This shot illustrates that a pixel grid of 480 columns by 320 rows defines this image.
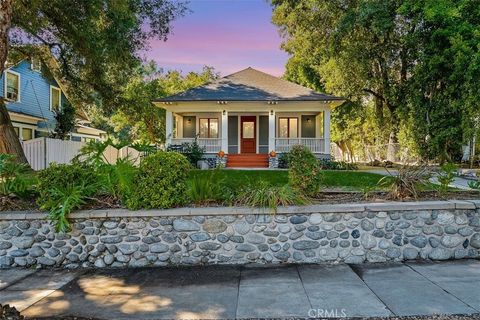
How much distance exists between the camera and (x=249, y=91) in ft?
59.3

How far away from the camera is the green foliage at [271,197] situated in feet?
17.2

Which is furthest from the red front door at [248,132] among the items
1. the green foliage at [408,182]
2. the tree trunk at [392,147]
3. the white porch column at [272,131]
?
the green foliage at [408,182]

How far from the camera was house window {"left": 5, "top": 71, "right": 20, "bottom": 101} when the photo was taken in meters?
17.9

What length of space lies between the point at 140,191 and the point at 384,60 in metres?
18.1

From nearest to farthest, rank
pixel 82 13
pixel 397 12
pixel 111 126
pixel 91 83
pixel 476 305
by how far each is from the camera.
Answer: pixel 476 305 → pixel 82 13 → pixel 91 83 → pixel 397 12 → pixel 111 126

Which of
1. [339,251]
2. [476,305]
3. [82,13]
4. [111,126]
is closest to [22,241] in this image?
[339,251]

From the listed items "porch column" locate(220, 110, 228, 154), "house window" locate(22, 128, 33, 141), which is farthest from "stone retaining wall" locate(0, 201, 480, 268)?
"house window" locate(22, 128, 33, 141)

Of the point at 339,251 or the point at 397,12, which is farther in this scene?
the point at 397,12

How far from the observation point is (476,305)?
3518 millimetres

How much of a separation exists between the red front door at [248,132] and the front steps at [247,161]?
2.19 metres

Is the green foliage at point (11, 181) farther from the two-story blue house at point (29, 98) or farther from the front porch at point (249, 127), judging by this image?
the front porch at point (249, 127)

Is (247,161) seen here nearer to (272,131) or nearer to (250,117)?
(272,131)

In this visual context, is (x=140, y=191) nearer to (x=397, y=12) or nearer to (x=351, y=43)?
(x=397, y=12)

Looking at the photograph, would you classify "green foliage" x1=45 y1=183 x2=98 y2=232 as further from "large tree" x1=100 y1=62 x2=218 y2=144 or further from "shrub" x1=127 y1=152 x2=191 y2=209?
"large tree" x1=100 y1=62 x2=218 y2=144
